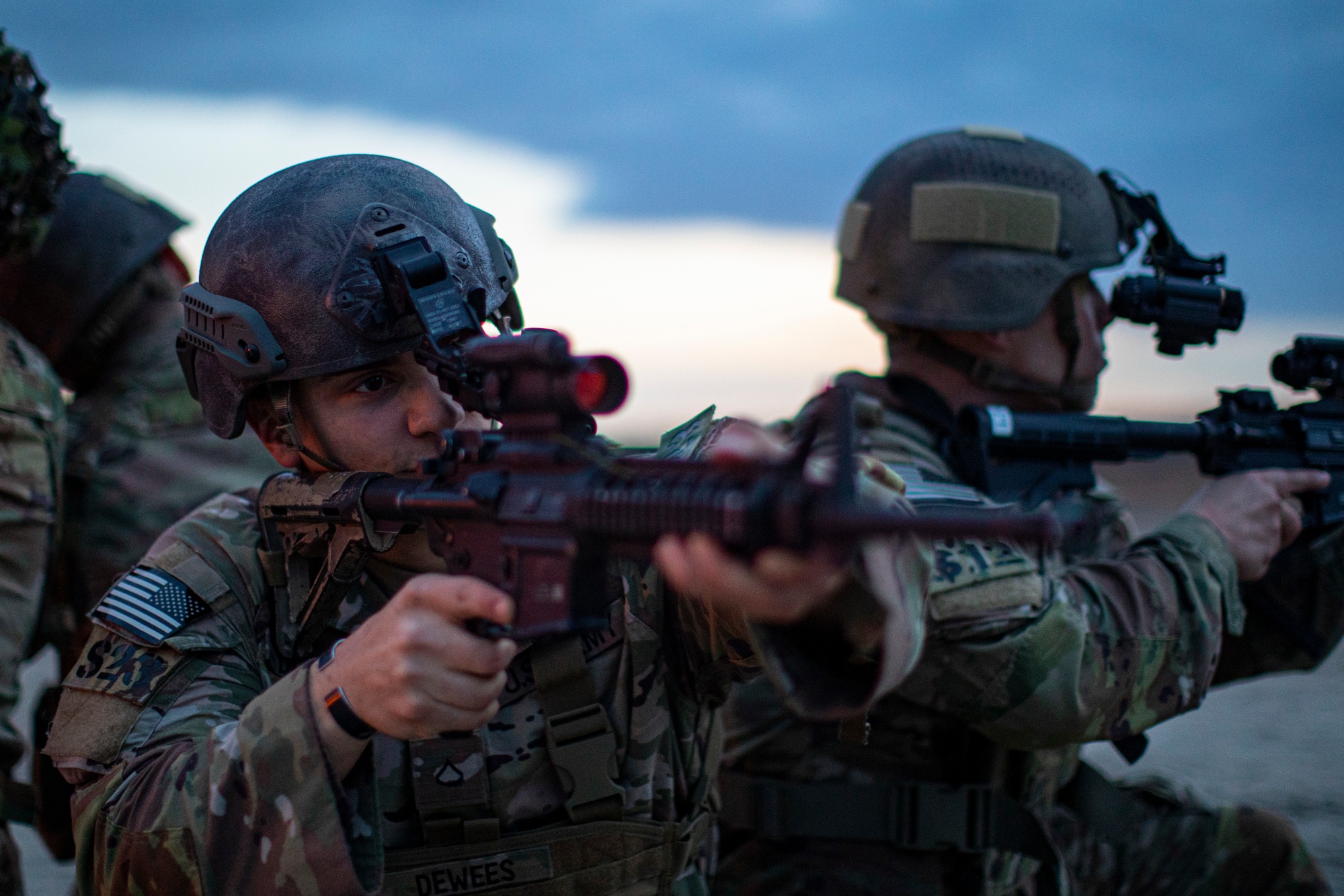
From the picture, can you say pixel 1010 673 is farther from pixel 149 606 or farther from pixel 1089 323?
pixel 149 606

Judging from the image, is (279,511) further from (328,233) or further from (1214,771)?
(1214,771)

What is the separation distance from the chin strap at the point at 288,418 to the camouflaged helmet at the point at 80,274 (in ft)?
7.75

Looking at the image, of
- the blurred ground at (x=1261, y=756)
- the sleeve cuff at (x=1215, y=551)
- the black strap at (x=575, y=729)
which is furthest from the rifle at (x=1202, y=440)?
the black strap at (x=575, y=729)

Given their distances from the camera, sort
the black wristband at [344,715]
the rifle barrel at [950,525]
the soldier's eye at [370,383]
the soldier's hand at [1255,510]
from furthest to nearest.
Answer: the soldier's hand at [1255,510] < the soldier's eye at [370,383] < the black wristband at [344,715] < the rifle barrel at [950,525]

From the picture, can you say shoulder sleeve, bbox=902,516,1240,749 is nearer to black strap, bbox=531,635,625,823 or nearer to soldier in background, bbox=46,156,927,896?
soldier in background, bbox=46,156,927,896

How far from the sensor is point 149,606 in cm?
217

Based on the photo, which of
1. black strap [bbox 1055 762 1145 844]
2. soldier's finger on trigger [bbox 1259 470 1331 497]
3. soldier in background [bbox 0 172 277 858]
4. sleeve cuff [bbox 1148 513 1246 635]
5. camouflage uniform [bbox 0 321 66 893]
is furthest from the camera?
soldier in background [bbox 0 172 277 858]

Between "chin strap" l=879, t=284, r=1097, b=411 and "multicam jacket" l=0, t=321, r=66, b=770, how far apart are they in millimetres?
2696

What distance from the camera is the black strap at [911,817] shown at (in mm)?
3127

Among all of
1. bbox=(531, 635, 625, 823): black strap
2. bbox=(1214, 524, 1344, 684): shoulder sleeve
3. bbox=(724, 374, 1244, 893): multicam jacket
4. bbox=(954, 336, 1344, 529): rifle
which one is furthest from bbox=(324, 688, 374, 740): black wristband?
bbox=(1214, 524, 1344, 684): shoulder sleeve

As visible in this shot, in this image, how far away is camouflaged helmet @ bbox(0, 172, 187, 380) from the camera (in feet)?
13.7

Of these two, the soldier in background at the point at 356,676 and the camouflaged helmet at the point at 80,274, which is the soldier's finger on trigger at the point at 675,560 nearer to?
the soldier in background at the point at 356,676

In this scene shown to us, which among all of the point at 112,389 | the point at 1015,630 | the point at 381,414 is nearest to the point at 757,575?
the point at 381,414

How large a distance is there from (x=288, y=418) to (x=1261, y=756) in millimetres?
5808
